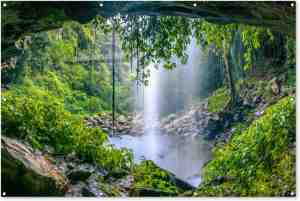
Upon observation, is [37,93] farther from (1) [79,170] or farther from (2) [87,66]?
(1) [79,170]

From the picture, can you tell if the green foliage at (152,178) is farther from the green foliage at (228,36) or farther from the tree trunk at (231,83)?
the green foliage at (228,36)

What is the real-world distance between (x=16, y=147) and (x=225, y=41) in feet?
4.06

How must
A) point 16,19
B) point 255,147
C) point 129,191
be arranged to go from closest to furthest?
point 16,19, point 129,191, point 255,147

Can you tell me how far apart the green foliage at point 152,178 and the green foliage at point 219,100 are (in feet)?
1.40

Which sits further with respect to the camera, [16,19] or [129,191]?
[129,191]

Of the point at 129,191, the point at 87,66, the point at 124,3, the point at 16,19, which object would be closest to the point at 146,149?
the point at 129,191

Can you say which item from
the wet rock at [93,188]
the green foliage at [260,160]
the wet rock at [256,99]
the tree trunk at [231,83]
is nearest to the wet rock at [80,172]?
the wet rock at [93,188]

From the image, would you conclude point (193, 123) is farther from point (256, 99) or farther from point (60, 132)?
point (60, 132)

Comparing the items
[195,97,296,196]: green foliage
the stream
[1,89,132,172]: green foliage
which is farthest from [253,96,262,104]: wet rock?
[1,89,132,172]: green foliage

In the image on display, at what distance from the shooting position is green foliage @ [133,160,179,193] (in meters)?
2.31

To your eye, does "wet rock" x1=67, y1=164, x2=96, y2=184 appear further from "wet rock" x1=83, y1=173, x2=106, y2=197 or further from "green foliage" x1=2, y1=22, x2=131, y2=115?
"green foliage" x1=2, y1=22, x2=131, y2=115

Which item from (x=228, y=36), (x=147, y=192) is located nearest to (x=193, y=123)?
(x=147, y=192)

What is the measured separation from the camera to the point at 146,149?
7.73 feet

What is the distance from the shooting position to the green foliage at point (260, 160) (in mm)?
2258
